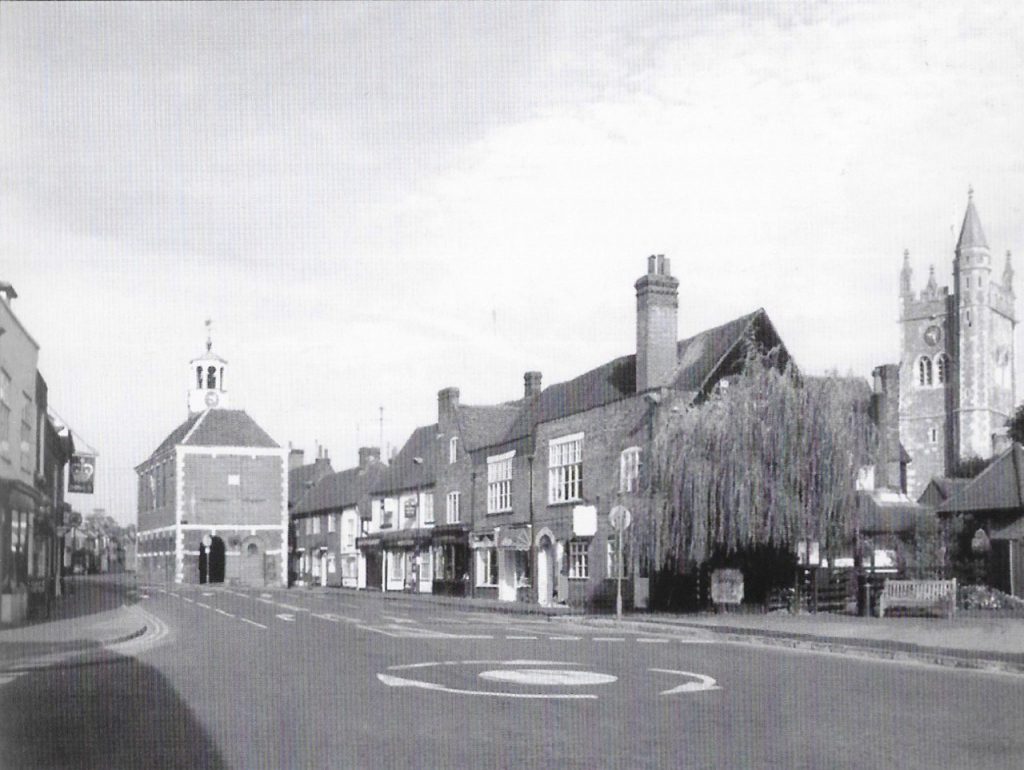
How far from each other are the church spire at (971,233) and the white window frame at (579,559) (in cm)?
9984

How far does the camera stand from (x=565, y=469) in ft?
142

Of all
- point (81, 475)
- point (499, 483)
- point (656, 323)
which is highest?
point (656, 323)

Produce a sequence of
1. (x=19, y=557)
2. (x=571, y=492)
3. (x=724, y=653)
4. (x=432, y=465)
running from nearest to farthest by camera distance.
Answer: (x=724, y=653), (x=19, y=557), (x=571, y=492), (x=432, y=465)

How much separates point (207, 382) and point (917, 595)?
208 ft

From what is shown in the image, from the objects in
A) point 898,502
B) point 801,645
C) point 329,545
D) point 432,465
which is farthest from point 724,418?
point 329,545

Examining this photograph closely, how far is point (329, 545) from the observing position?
7512 cm

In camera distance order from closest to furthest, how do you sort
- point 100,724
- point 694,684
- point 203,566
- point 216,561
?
point 100,724 < point 694,684 < point 203,566 < point 216,561

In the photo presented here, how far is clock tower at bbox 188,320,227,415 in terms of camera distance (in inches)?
3310

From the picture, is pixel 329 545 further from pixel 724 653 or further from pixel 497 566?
pixel 724 653

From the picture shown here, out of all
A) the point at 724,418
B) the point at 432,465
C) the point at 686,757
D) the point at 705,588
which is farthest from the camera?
the point at 432,465

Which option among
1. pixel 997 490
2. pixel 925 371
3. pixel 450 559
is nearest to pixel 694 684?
pixel 997 490

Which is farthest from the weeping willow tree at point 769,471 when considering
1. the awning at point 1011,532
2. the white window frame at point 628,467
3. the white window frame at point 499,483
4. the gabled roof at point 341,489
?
the gabled roof at point 341,489

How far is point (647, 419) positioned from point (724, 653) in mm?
16650

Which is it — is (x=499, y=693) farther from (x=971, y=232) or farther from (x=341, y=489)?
(x=971, y=232)
